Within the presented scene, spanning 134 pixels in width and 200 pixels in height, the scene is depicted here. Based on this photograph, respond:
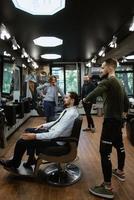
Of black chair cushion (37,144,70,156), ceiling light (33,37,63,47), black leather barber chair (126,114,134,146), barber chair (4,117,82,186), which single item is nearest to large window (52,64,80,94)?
ceiling light (33,37,63,47)

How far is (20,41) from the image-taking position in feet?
23.1

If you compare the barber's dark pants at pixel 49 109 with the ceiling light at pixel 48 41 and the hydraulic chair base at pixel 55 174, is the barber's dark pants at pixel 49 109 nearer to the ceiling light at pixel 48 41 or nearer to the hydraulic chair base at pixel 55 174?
the ceiling light at pixel 48 41

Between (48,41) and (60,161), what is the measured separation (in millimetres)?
4759

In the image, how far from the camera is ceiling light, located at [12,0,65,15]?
388cm

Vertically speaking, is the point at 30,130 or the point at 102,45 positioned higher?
the point at 102,45

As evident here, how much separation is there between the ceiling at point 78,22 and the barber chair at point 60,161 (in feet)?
6.24

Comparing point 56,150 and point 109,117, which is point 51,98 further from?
point 109,117

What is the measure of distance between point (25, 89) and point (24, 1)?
266 inches

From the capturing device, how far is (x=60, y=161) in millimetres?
A: 3391

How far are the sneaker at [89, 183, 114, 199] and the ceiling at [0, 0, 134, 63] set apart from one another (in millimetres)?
2595

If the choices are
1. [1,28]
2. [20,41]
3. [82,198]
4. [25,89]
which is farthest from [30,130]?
[25,89]

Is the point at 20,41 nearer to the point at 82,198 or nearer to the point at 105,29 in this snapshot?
the point at 105,29

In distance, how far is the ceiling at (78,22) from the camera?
4.19m

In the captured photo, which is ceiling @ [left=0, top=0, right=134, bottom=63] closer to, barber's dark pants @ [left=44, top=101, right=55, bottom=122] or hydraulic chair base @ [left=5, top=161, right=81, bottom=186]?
barber's dark pants @ [left=44, top=101, right=55, bottom=122]
